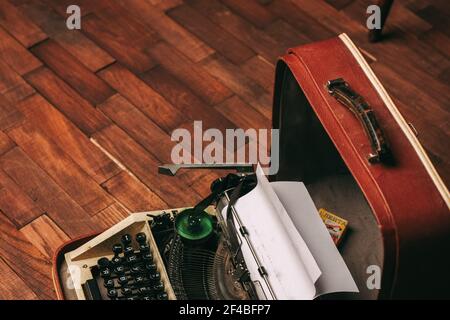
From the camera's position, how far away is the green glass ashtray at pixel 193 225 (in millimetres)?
2047

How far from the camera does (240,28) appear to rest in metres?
3.55

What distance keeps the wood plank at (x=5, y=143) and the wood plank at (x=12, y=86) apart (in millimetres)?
210

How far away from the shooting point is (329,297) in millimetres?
1985

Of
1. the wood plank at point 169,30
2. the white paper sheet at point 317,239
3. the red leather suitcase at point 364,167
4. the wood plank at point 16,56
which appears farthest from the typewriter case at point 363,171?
the wood plank at point 16,56

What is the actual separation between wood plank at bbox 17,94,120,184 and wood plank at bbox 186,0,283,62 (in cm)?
96

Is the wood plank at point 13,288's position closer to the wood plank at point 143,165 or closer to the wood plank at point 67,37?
the wood plank at point 143,165

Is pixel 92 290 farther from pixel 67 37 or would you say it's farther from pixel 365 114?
pixel 67 37

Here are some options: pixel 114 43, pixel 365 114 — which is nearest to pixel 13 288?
pixel 114 43

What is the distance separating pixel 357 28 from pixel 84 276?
208 cm

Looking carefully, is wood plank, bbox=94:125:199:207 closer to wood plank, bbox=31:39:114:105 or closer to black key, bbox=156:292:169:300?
wood plank, bbox=31:39:114:105

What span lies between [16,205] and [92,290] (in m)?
0.88

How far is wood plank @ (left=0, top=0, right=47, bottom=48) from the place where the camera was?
3.42 meters
